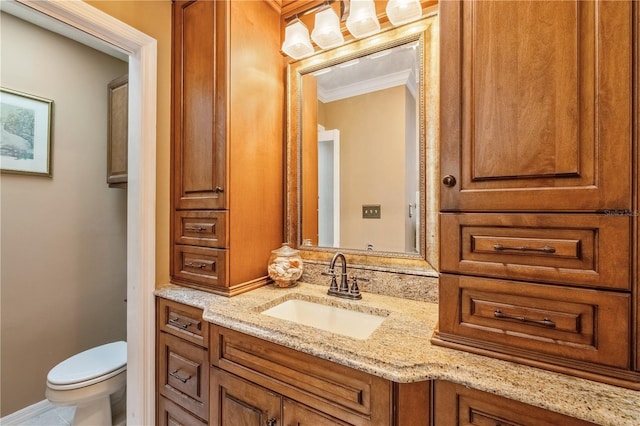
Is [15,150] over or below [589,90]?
over

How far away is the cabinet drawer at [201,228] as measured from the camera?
1.27 metres

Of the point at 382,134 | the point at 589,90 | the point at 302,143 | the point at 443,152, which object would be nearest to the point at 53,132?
the point at 302,143

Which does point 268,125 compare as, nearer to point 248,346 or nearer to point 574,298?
point 248,346

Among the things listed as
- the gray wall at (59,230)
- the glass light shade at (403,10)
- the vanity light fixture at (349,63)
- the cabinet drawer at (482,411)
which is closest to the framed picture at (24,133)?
the gray wall at (59,230)

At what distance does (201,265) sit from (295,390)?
759 mm

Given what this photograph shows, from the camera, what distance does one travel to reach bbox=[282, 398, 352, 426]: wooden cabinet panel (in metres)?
0.81

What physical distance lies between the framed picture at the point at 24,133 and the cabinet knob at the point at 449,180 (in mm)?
2481

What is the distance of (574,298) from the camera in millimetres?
655

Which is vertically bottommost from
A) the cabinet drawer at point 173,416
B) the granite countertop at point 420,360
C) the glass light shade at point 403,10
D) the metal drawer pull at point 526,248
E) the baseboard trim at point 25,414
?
the baseboard trim at point 25,414

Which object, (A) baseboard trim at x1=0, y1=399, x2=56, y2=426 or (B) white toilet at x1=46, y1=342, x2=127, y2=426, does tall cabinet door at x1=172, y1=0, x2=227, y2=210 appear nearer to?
(B) white toilet at x1=46, y1=342, x2=127, y2=426

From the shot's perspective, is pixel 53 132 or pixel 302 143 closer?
pixel 302 143

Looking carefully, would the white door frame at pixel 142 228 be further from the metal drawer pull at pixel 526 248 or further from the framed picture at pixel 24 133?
the metal drawer pull at pixel 526 248

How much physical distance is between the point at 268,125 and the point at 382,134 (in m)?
0.62

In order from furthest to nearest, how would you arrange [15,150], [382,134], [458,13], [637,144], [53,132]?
[53,132], [15,150], [382,134], [458,13], [637,144]
